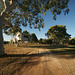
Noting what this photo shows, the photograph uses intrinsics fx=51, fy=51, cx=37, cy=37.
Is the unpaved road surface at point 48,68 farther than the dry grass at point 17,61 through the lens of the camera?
No

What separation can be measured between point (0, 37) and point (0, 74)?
5926 millimetres

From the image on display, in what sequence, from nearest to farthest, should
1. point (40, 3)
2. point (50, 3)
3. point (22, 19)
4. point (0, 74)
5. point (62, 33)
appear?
point (0, 74)
point (50, 3)
point (40, 3)
point (22, 19)
point (62, 33)

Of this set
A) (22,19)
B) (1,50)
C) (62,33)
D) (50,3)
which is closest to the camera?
(1,50)

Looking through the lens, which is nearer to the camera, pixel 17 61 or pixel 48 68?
pixel 48 68

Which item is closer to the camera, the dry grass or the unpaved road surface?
the unpaved road surface

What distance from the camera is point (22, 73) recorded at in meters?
3.34

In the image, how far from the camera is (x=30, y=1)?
9.44m

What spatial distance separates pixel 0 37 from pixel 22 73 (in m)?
6.67

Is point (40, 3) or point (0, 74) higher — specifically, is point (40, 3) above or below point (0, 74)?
above

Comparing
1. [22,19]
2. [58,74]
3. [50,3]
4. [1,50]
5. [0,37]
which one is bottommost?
[58,74]

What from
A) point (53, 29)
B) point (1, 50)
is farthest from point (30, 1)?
point (53, 29)

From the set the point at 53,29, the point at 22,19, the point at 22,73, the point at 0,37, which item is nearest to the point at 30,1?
the point at 22,19

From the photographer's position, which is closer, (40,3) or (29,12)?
(40,3)

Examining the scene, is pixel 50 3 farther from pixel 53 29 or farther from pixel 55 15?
pixel 53 29
